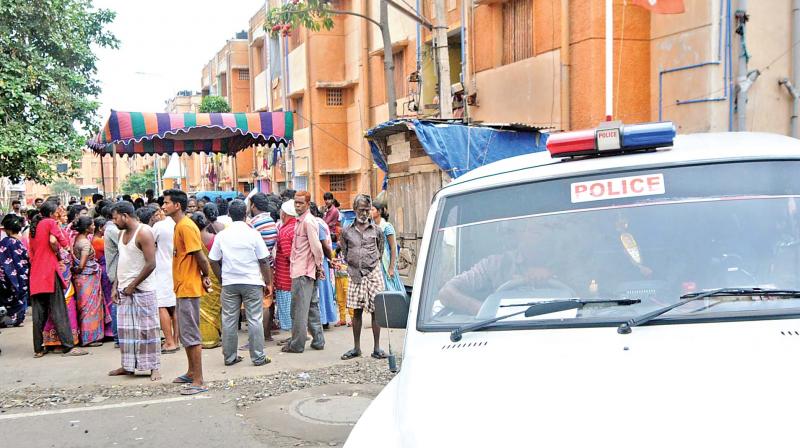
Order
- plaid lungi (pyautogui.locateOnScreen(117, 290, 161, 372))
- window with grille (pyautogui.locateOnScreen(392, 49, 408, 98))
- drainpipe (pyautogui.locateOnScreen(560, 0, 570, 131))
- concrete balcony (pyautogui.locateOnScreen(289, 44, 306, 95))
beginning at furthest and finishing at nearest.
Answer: concrete balcony (pyautogui.locateOnScreen(289, 44, 306, 95)) < window with grille (pyautogui.locateOnScreen(392, 49, 408, 98)) < drainpipe (pyautogui.locateOnScreen(560, 0, 570, 131)) < plaid lungi (pyautogui.locateOnScreen(117, 290, 161, 372))

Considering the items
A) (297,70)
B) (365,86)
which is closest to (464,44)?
(365,86)

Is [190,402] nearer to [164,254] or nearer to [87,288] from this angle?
[164,254]

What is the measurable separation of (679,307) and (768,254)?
1.51ft

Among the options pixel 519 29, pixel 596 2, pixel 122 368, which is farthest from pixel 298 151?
pixel 122 368

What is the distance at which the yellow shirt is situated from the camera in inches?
286

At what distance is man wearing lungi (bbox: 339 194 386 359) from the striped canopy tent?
6.85 meters

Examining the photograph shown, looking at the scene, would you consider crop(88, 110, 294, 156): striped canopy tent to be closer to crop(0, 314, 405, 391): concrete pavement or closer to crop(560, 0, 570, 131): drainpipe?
crop(0, 314, 405, 391): concrete pavement

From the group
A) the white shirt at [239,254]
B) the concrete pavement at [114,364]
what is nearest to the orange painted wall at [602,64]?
the concrete pavement at [114,364]

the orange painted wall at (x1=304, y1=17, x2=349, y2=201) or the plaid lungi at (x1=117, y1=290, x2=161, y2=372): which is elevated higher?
the orange painted wall at (x1=304, y1=17, x2=349, y2=201)

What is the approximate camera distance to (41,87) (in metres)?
15.2

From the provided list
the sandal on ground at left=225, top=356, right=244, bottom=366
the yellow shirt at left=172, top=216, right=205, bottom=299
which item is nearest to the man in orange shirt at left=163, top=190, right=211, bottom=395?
the yellow shirt at left=172, top=216, right=205, bottom=299

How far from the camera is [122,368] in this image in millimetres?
7617

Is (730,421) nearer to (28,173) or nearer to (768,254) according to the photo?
(768,254)

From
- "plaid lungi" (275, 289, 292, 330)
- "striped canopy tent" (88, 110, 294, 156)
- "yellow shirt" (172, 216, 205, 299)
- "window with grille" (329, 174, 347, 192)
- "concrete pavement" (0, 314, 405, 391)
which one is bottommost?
"concrete pavement" (0, 314, 405, 391)
